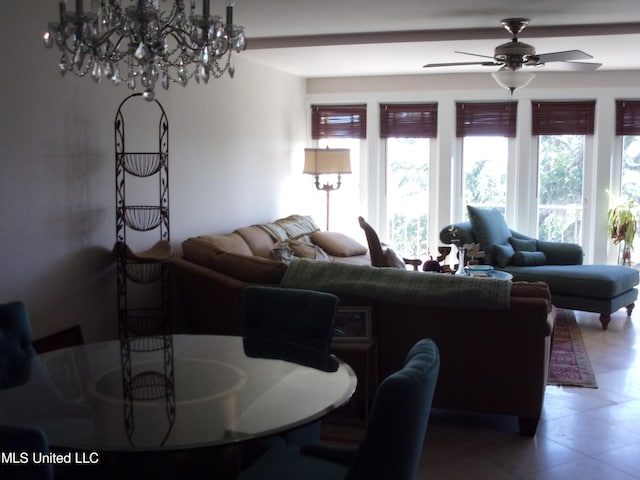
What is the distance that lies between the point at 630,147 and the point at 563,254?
162 centimetres

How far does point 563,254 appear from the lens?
647 cm

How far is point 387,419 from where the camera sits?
167cm

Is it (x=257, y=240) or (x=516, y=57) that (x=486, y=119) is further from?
(x=257, y=240)

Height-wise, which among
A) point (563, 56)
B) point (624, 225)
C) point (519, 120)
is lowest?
point (624, 225)

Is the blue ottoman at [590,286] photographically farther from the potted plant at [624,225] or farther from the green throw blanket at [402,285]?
the green throw blanket at [402,285]

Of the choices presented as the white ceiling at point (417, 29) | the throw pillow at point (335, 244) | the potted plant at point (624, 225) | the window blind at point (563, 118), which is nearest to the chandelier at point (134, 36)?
the white ceiling at point (417, 29)

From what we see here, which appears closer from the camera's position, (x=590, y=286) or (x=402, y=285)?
(x=402, y=285)

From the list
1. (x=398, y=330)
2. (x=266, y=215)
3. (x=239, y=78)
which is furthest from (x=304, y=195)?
(x=398, y=330)

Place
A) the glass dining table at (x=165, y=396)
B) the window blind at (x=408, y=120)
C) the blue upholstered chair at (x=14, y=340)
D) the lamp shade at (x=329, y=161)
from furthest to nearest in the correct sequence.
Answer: the window blind at (x=408, y=120) < the lamp shade at (x=329, y=161) < the blue upholstered chair at (x=14, y=340) < the glass dining table at (x=165, y=396)

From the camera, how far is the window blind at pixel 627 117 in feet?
23.1

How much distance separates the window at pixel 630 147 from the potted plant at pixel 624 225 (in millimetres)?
178

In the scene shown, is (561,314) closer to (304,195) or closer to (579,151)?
(579,151)

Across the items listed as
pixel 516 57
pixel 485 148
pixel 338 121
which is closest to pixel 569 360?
pixel 516 57

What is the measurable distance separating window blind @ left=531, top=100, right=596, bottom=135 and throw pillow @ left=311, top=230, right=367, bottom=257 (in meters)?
2.43
